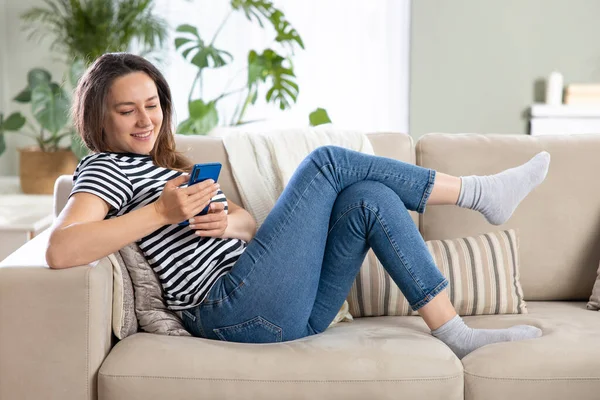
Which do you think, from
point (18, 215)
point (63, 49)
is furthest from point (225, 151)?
point (63, 49)

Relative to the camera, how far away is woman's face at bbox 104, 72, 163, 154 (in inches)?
72.5

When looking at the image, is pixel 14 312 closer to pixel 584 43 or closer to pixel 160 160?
pixel 160 160

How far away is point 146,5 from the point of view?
397cm

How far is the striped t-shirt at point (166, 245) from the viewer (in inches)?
71.1

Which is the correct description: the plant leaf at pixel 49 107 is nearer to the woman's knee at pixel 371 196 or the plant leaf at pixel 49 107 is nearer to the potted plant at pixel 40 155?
the potted plant at pixel 40 155

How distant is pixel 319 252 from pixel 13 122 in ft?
8.26

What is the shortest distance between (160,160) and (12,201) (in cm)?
200

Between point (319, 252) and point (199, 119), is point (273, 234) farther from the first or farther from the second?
point (199, 119)

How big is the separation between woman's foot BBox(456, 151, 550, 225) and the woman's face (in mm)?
807

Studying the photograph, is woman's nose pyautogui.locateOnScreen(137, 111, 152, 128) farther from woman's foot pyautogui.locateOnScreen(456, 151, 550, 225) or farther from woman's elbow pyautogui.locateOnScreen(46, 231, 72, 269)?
woman's foot pyautogui.locateOnScreen(456, 151, 550, 225)

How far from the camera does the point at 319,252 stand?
1838mm

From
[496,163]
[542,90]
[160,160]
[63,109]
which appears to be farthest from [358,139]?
[542,90]

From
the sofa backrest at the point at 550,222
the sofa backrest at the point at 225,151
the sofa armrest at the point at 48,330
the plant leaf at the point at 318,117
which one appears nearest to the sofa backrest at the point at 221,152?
the sofa backrest at the point at 225,151

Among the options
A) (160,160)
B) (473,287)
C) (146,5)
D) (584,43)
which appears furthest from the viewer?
(584,43)
